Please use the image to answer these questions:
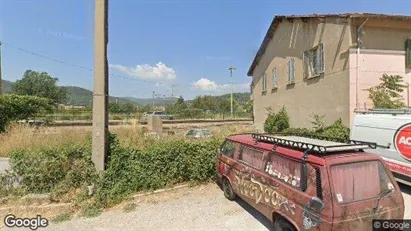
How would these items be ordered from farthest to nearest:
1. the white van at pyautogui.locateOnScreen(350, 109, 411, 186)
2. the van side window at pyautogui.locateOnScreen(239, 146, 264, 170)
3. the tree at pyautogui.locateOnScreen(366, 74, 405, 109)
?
the tree at pyautogui.locateOnScreen(366, 74, 405, 109) < the white van at pyautogui.locateOnScreen(350, 109, 411, 186) < the van side window at pyautogui.locateOnScreen(239, 146, 264, 170)

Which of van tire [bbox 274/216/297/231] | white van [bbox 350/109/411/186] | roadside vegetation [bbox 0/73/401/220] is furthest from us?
roadside vegetation [bbox 0/73/401/220]

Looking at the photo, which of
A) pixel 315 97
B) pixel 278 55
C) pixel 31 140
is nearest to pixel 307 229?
pixel 31 140

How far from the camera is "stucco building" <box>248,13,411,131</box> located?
36.2ft

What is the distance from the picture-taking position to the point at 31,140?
9117 millimetres

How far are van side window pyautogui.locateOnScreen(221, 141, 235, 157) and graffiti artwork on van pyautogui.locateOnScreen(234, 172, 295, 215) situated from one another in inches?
27.0

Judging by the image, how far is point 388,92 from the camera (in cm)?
1113

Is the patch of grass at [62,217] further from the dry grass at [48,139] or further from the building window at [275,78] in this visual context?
the building window at [275,78]

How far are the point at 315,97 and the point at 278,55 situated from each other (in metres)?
4.93

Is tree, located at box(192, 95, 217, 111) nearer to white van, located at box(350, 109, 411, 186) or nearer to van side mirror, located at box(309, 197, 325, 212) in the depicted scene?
white van, located at box(350, 109, 411, 186)

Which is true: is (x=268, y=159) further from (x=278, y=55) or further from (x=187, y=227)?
(x=278, y=55)

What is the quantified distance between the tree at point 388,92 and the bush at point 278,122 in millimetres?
5338

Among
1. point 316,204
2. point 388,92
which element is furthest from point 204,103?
point 316,204

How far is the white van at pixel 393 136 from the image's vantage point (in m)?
6.71

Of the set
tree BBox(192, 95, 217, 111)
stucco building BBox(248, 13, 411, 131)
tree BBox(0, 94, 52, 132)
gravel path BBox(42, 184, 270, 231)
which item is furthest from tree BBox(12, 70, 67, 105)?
gravel path BBox(42, 184, 270, 231)
